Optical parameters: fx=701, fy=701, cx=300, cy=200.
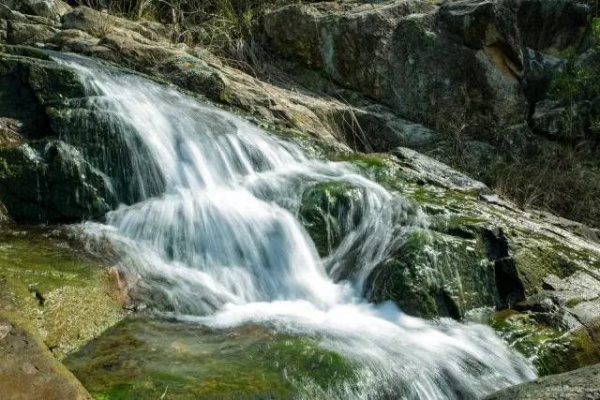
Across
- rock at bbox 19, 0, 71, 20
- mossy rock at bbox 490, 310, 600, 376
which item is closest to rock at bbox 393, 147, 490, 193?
mossy rock at bbox 490, 310, 600, 376

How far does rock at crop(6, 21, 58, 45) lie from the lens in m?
8.06

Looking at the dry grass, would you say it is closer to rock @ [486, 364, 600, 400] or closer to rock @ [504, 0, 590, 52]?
rock @ [504, 0, 590, 52]

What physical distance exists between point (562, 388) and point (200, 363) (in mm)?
1754

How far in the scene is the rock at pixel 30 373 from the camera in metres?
2.89

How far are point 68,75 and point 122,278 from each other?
254cm

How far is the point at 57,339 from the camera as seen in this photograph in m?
3.71

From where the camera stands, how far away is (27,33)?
8.19 metres

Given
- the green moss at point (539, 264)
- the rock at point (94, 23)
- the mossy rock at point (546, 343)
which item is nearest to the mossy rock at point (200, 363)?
the mossy rock at point (546, 343)

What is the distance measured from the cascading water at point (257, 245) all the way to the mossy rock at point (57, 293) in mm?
301

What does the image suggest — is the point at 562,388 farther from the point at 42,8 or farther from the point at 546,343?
the point at 42,8

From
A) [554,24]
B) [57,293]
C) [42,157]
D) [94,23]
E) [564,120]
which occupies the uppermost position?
[554,24]

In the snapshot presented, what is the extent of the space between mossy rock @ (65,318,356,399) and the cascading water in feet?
0.54

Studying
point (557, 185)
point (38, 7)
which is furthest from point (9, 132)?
point (557, 185)

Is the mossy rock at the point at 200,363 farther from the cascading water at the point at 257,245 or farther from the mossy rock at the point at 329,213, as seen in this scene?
the mossy rock at the point at 329,213
